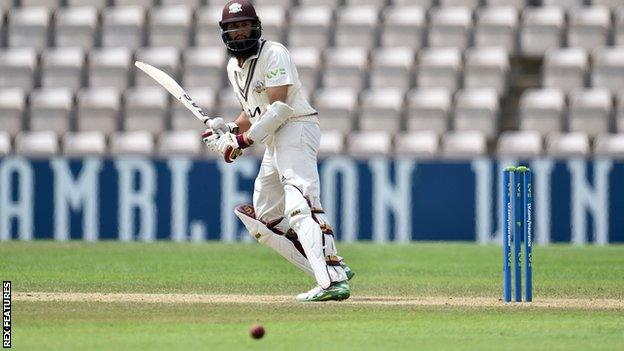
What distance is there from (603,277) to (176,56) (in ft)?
28.5

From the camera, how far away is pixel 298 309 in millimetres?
8211

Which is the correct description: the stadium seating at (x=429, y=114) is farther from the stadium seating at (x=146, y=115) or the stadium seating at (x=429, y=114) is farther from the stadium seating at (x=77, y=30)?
the stadium seating at (x=77, y=30)

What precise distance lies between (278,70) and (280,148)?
1.50 feet

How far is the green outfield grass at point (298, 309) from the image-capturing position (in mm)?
6746

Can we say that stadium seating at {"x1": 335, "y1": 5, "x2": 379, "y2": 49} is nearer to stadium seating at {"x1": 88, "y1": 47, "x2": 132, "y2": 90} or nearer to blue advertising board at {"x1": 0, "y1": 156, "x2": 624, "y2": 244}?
stadium seating at {"x1": 88, "y1": 47, "x2": 132, "y2": 90}

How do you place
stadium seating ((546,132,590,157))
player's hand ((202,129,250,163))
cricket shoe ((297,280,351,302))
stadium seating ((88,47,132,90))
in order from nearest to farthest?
cricket shoe ((297,280,351,302))
player's hand ((202,129,250,163))
stadium seating ((546,132,590,157))
stadium seating ((88,47,132,90))

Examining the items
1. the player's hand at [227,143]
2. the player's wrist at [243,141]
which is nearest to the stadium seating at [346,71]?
the player's hand at [227,143]

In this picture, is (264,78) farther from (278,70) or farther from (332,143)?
(332,143)

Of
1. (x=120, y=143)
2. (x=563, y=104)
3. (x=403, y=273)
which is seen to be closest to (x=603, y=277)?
(x=403, y=273)

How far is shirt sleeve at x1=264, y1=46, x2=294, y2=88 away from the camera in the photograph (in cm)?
873

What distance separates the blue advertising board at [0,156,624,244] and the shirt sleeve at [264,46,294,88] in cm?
674

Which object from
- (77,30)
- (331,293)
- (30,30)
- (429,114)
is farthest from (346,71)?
(331,293)

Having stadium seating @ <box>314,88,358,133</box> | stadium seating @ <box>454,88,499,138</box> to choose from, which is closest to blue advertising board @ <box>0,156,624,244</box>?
stadium seating @ <box>314,88,358,133</box>

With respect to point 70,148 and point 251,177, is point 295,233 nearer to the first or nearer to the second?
point 251,177
